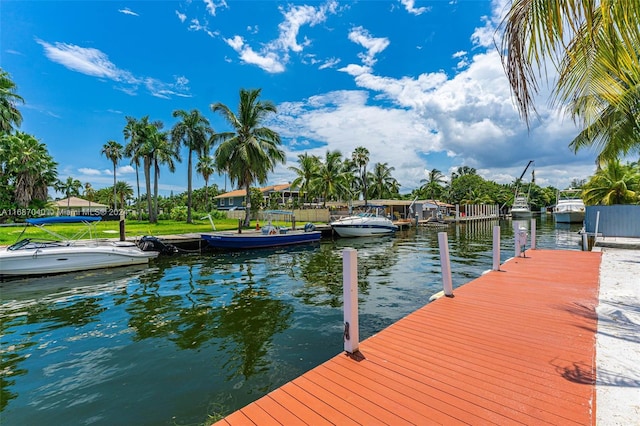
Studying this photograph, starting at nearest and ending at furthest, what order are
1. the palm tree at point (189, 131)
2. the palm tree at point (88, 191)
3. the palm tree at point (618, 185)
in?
the palm tree at point (618, 185) < the palm tree at point (189, 131) < the palm tree at point (88, 191)

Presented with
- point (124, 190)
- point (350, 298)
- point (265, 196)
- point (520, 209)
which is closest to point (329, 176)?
point (265, 196)

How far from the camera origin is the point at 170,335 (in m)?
6.60

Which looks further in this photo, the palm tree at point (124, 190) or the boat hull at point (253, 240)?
the palm tree at point (124, 190)

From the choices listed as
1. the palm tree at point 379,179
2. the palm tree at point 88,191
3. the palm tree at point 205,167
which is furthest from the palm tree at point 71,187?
the palm tree at point 379,179

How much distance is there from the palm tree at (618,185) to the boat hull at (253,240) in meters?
21.8

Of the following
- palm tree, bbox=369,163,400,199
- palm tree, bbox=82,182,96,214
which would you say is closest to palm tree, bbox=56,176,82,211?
palm tree, bbox=82,182,96,214

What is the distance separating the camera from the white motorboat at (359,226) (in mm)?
27672

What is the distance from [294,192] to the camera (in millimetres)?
53906

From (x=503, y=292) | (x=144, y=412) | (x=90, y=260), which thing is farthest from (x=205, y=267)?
(x=503, y=292)

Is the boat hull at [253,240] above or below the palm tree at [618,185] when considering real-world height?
below

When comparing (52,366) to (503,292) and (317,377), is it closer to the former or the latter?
(317,377)

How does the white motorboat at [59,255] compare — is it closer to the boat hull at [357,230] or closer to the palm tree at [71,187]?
the boat hull at [357,230]

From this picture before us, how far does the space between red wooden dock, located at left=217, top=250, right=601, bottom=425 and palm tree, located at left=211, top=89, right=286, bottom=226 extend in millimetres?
25541

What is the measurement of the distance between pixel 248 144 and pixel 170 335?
78.9ft
